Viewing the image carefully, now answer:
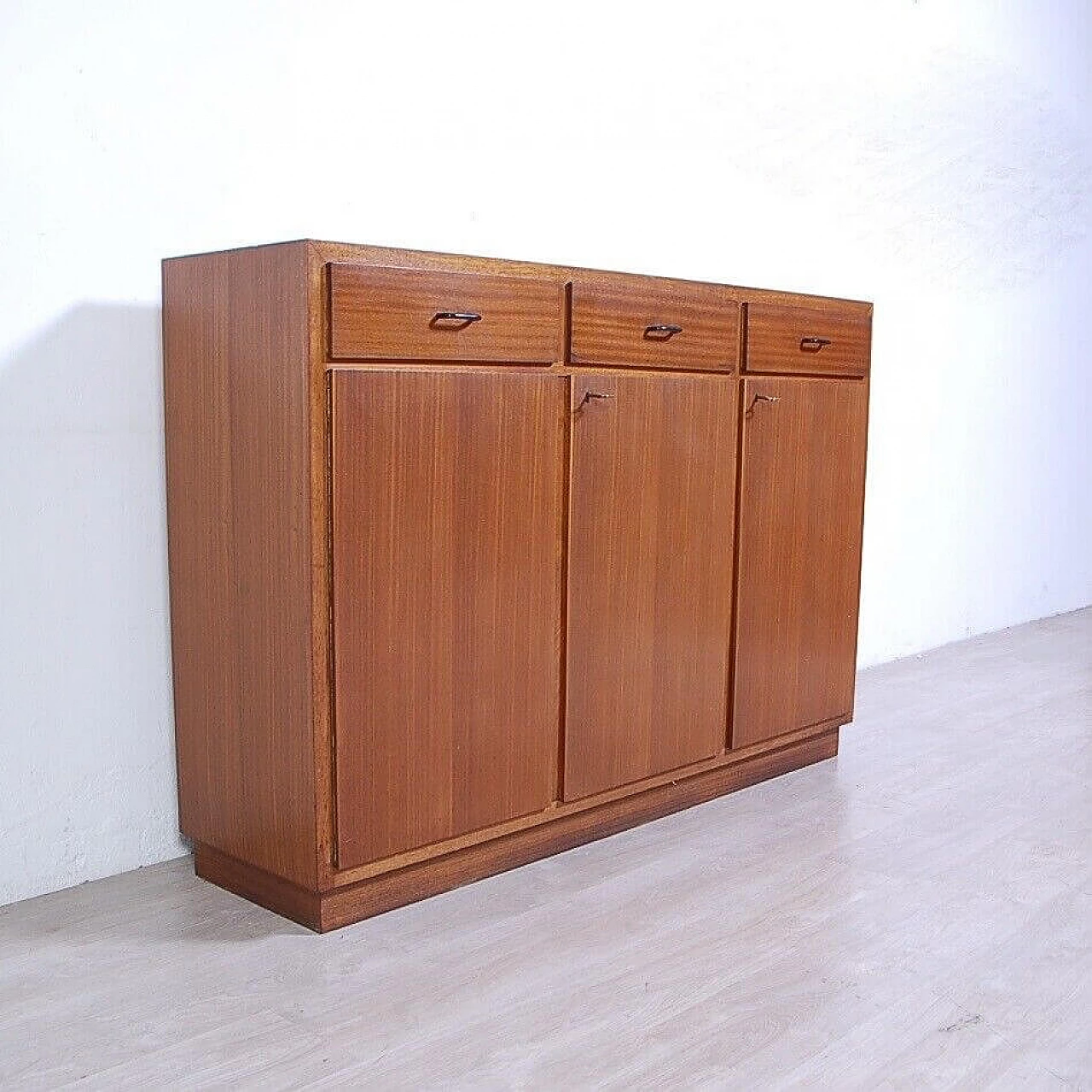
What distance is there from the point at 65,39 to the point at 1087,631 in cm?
402

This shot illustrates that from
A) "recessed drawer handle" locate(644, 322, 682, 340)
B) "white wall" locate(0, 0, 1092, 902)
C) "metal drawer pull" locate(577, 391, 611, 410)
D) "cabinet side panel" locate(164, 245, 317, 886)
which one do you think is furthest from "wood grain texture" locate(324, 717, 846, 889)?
"recessed drawer handle" locate(644, 322, 682, 340)

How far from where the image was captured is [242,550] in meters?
2.11

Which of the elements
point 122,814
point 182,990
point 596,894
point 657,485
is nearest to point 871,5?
point 657,485

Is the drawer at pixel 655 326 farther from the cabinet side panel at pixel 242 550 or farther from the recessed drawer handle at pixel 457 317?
the cabinet side panel at pixel 242 550

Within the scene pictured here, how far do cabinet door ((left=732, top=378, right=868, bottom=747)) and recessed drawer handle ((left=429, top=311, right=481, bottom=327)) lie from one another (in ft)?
2.55

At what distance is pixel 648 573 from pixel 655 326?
0.47 m

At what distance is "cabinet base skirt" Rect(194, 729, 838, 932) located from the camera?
82.8 inches

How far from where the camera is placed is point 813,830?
Result: 259 centimetres

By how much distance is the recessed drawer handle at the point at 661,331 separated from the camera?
2443 millimetres

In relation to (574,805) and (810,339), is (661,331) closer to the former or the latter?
(810,339)

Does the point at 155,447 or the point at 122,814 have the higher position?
the point at 155,447

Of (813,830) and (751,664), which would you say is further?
(751,664)

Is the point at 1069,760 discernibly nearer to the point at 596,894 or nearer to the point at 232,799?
the point at 596,894

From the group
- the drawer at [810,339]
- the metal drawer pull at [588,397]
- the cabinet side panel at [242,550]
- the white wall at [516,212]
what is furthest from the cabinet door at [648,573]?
the white wall at [516,212]
